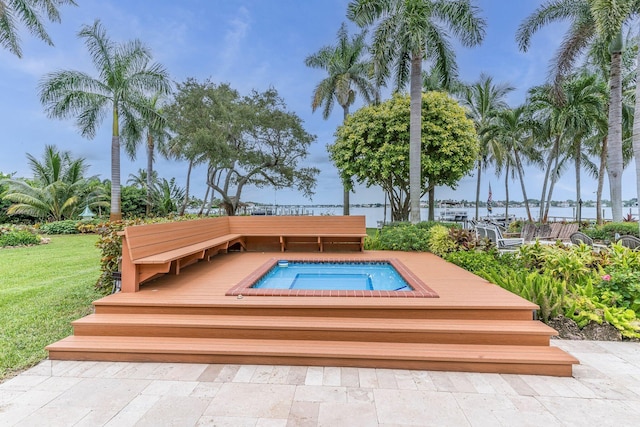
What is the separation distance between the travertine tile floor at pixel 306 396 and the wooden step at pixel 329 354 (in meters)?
0.08

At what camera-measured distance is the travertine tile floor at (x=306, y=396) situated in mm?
2160

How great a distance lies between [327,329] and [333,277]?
113 inches

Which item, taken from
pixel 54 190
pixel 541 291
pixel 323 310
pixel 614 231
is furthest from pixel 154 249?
pixel 54 190

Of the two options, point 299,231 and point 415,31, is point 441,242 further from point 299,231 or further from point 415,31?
point 415,31

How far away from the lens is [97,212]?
64.7 ft

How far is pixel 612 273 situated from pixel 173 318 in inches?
231

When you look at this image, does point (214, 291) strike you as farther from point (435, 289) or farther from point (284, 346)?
point (435, 289)

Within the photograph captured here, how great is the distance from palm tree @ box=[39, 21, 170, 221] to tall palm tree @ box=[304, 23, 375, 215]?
8.78 metres

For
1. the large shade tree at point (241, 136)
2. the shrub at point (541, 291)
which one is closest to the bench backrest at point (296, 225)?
the shrub at point (541, 291)

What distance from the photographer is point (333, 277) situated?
6.03m

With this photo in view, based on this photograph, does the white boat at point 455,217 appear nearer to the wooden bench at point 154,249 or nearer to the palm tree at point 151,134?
the wooden bench at point 154,249

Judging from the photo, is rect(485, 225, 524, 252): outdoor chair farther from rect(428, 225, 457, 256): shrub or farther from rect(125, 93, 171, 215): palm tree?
rect(125, 93, 171, 215): palm tree

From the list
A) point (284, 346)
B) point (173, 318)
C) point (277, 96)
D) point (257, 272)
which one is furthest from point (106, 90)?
point (284, 346)

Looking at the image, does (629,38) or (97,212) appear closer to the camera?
(629,38)
